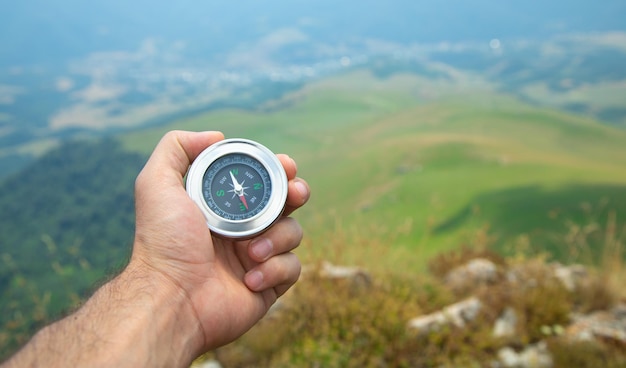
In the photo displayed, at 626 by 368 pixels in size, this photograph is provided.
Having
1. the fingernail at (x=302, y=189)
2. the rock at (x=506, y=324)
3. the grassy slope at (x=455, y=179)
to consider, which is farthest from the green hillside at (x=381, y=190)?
the rock at (x=506, y=324)

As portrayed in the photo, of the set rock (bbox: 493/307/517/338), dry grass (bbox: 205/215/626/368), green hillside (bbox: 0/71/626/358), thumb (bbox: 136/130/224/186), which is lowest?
green hillside (bbox: 0/71/626/358)

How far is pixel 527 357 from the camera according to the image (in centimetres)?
361

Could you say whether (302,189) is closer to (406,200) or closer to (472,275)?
(472,275)

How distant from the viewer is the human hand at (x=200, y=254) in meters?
2.10

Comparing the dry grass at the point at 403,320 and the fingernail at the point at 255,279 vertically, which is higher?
the fingernail at the point at 255,279

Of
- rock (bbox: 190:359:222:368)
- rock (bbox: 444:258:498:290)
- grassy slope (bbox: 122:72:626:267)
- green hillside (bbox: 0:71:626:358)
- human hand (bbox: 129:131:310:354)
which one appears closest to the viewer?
human hand (bbox: 129:131:310:354)

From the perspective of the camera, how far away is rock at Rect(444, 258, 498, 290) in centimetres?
499

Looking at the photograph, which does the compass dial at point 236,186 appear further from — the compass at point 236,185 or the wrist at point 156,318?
the wrist at point 156,318

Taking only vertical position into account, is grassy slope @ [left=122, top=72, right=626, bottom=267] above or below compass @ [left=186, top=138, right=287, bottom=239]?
below

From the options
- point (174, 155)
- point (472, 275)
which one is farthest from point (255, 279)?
point (472, 275)

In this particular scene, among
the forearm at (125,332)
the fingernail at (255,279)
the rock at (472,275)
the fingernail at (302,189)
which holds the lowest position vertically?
the rock at (472,275)

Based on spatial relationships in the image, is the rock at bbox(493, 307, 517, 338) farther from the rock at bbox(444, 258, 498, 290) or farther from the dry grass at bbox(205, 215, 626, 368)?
the rock at bbox(444, 258, 498, 290)

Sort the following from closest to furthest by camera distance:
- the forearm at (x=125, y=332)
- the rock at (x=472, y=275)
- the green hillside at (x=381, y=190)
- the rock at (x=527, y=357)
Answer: the forearm at (x=125, y=332), the rock at (x=527, y=357), the rock at (x=472, y=275), the green hillside at (x=381, y=190)

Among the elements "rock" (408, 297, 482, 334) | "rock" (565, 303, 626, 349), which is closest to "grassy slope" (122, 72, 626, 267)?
"rock" (408, 297, 482, 334)
